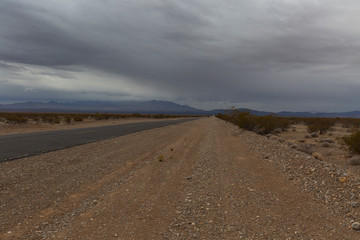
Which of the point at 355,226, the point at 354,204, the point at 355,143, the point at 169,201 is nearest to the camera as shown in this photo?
the point at 355,226

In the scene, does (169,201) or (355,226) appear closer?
(355,226)

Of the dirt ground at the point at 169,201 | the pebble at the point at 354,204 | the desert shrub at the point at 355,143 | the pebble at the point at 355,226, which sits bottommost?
the dirt ground at the point at 169,201

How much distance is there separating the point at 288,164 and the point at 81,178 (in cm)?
766

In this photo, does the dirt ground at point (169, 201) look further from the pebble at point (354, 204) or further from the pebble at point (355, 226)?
the pebble at point (354, 204)

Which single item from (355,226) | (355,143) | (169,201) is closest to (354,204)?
(355,226)

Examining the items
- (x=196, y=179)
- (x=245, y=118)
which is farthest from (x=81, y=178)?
(x=245, y=118)

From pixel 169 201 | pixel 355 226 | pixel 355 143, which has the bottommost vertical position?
pixel 169 201

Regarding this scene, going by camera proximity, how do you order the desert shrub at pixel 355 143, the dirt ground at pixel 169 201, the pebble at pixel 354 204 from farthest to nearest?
1. the desert shrub at pixel 355 143
2. the pebble at pixel 354 204
3. the dirt ground at pixel 169 201

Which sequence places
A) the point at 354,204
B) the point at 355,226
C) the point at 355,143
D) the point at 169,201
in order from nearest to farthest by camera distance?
the point at 355,226 < the point at 354,204 < the point at 169,201 < the point at 355,143

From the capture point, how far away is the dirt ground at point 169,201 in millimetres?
4348

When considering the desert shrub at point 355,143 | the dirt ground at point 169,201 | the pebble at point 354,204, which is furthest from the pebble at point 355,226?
the desert shrub at point 355,143

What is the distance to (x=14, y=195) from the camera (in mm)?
6137

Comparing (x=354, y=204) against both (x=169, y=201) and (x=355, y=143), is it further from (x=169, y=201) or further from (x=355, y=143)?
(x=355, y=143)

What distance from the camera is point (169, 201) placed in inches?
227
